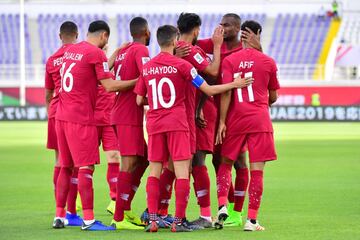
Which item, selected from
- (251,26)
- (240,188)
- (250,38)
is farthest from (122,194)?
(251,26)

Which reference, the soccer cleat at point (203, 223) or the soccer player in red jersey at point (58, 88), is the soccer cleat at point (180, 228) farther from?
the soccer player in red jersey at point (58, 88)

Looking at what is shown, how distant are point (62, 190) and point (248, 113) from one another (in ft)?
7.25

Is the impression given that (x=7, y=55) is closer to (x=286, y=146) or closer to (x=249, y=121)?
(x=286, y=146)

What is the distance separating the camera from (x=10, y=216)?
39.3ft

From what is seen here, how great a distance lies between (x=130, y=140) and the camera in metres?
10.8

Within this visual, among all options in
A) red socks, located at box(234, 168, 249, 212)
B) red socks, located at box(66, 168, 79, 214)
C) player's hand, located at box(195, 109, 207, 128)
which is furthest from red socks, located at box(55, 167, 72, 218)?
red socks, located at box(234, 168, 249, 212)

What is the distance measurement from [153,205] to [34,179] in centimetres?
761

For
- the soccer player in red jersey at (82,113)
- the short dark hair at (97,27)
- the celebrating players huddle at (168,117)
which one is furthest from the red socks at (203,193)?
the short dark hair at (97,27)

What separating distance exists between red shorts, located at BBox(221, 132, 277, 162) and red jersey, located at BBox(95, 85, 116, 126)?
1559 millimetres

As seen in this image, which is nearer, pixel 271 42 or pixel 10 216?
pixel 10 216

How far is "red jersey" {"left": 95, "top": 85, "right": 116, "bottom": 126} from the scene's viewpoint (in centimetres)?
1156

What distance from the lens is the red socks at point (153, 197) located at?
403 inches

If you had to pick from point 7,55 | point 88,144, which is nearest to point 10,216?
point 88,144

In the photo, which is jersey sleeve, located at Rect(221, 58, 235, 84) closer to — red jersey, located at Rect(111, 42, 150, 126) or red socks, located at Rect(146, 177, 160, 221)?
red jersey, located at Rect(111, 42, 150, 126)
